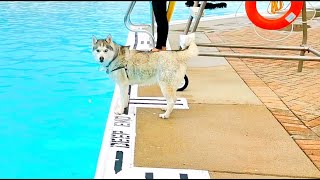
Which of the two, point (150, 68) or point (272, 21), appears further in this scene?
point (272, 21)

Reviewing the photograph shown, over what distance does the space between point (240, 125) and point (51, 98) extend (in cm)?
232

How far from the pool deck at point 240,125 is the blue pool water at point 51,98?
1.86 ft

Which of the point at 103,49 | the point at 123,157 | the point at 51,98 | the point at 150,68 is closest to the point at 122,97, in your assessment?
the point at 150,68

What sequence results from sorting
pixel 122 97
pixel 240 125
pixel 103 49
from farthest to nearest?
1. pixel 122 97
2. pixel 240 125
3. pixel 103 49

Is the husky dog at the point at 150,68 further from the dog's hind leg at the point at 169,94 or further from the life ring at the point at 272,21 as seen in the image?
the life ring at the point at 272,21

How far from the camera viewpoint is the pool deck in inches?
127

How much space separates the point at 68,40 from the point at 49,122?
4.72 meters

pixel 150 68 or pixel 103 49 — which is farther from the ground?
pixel 103 49

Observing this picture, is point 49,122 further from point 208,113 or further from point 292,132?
point 292,132

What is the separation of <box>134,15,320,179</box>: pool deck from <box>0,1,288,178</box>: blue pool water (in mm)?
566

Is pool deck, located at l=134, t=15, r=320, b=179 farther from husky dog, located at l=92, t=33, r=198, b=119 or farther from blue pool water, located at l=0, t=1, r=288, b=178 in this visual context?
blue pool water, located at l=0, t=1, r=288, b=178

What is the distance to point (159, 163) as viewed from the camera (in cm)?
316

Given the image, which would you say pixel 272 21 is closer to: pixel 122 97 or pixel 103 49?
pixel 122 97

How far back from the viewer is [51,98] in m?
5.30
